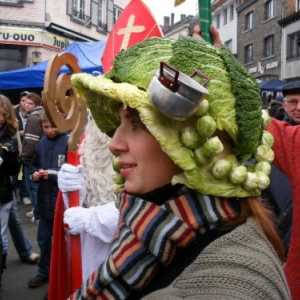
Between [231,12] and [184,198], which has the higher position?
[231,12]

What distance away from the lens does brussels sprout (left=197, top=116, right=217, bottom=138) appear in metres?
1.22

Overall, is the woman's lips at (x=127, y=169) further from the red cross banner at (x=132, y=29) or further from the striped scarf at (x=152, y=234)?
the red cross banner at (x=132, y=29)

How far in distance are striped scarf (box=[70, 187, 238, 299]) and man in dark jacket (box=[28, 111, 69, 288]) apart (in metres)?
2.80

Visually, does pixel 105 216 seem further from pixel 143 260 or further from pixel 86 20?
pixel 86 20

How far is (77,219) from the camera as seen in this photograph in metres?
2.58

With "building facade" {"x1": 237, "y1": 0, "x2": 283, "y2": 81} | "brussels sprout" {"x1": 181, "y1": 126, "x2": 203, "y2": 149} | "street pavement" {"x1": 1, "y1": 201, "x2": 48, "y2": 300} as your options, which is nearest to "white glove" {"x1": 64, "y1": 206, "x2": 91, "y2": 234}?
"brussels sprout" {"x1": 181, "y1": 126, "x2": 203, "y2": 149}

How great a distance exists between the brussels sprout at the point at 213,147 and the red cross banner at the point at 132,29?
1.64 m

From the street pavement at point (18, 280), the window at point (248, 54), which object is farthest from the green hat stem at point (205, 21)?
the window at point (248, 54)

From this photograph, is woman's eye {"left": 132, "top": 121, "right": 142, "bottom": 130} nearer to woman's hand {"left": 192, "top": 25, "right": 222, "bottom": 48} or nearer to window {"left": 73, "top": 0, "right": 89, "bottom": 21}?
woman's hand {"left": 192, "top": 25, "right": 222, "bottom": 48}

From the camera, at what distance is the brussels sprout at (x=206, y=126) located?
1.22m

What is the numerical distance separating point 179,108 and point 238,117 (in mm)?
217

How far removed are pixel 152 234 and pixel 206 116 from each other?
0.34 meters

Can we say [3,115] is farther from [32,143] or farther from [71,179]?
[71,179]

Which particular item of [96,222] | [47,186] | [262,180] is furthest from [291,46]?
[262,180]
